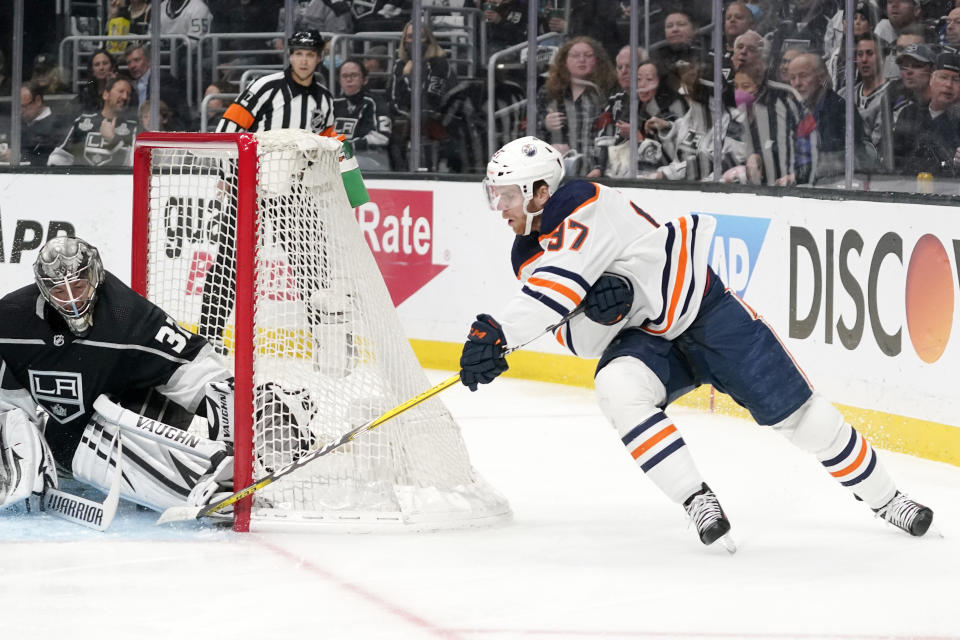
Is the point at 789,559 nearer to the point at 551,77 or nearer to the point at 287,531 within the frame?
the point at 287,531

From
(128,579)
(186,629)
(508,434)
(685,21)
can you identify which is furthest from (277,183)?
(685,21)

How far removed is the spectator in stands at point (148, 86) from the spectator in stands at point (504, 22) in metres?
1.51

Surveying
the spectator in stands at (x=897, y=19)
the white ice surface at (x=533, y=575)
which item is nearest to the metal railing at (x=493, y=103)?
the spectator in stands at (x=897, y=19)

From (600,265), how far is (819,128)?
86.1 inches

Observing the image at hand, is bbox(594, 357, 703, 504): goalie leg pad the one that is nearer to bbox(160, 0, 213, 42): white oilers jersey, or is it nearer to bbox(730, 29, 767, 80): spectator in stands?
bbox(730, 29, 767, 80): spectator in stands

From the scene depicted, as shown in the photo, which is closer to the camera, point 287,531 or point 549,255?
point 549,255

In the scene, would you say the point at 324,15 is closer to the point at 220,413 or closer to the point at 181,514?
the point at 220,413

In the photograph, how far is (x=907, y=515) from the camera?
347cm

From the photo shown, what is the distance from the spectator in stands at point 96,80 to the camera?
23.6 ft

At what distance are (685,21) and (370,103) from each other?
5.50ft

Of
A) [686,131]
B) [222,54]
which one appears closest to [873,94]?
[686,131]

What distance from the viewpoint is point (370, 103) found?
272 inches

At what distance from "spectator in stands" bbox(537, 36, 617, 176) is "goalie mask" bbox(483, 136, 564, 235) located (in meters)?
2.90

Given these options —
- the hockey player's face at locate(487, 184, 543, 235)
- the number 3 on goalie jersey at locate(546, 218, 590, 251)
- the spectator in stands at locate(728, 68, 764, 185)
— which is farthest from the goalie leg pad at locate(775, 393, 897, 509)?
the spectator in stands at locate(728, 68, 764, 185)
